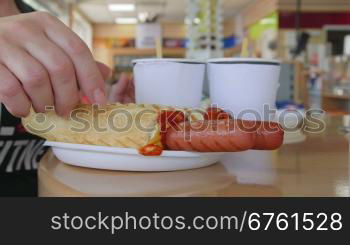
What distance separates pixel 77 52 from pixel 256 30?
10438 millimetres

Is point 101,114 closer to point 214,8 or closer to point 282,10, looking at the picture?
point 214,8

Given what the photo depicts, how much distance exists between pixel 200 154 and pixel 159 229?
23cm

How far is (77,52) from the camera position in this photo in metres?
→ 0.54

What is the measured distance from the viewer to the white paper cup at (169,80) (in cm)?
86

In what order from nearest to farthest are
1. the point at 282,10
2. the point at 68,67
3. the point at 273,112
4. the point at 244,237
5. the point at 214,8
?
the point at 244,237 < the point at 68,67 < the point at 273,112 < the point at 214,8 < the point at 282,10

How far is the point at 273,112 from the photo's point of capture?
2.88ft

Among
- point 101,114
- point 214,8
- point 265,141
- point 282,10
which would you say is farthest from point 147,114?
point 282,10

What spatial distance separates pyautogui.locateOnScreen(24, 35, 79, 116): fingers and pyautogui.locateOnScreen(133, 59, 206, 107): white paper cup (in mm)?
329

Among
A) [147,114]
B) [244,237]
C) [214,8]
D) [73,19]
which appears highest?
[73,19]

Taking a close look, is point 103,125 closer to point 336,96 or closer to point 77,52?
point 77,52

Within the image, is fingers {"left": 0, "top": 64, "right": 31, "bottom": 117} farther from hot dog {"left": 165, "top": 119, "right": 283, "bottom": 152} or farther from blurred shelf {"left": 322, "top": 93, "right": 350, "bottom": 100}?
blurred shelf {"left": 322, "top": 93, "right": 350, "bottom": 100}

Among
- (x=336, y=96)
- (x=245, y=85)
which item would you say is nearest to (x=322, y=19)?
(x=336, y=96)

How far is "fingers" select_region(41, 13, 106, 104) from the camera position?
542 millimetres

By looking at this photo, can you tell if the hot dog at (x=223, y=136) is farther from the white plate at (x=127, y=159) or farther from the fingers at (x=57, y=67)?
the fingers at (x=57, y=67)
